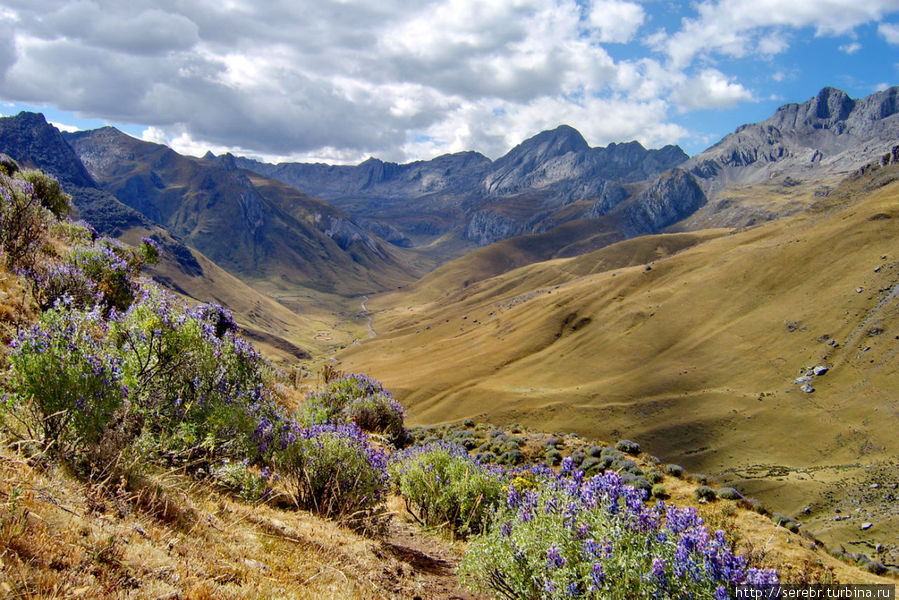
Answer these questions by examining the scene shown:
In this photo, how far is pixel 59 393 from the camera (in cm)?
579

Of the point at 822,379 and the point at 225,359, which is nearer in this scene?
the point at 225,359

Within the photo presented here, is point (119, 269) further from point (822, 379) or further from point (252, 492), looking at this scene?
point (822, 379)

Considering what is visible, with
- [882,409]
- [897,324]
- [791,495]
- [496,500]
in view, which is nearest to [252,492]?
[496,500]

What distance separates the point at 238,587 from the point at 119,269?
530 inches

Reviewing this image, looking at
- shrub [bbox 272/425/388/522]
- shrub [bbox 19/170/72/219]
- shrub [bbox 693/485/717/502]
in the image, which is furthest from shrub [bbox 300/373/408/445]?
shrub [bbox 19/170/72/219]

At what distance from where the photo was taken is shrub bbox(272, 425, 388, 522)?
9.05 m

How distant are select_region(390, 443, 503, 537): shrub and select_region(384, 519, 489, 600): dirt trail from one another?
0.51m

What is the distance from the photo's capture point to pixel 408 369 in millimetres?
130125

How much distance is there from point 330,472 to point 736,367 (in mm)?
110056

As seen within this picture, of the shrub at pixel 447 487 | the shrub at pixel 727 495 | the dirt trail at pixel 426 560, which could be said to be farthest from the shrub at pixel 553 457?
the dirt trail at pixel 426 560

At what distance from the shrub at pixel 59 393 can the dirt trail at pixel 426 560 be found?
15.5 ft

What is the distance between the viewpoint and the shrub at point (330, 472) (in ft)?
29.7

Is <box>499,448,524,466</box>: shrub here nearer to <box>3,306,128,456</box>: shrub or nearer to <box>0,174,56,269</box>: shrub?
<box>3,306,128,456</box>: shrub

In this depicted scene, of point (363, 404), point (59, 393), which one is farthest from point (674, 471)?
point (59, 393)
